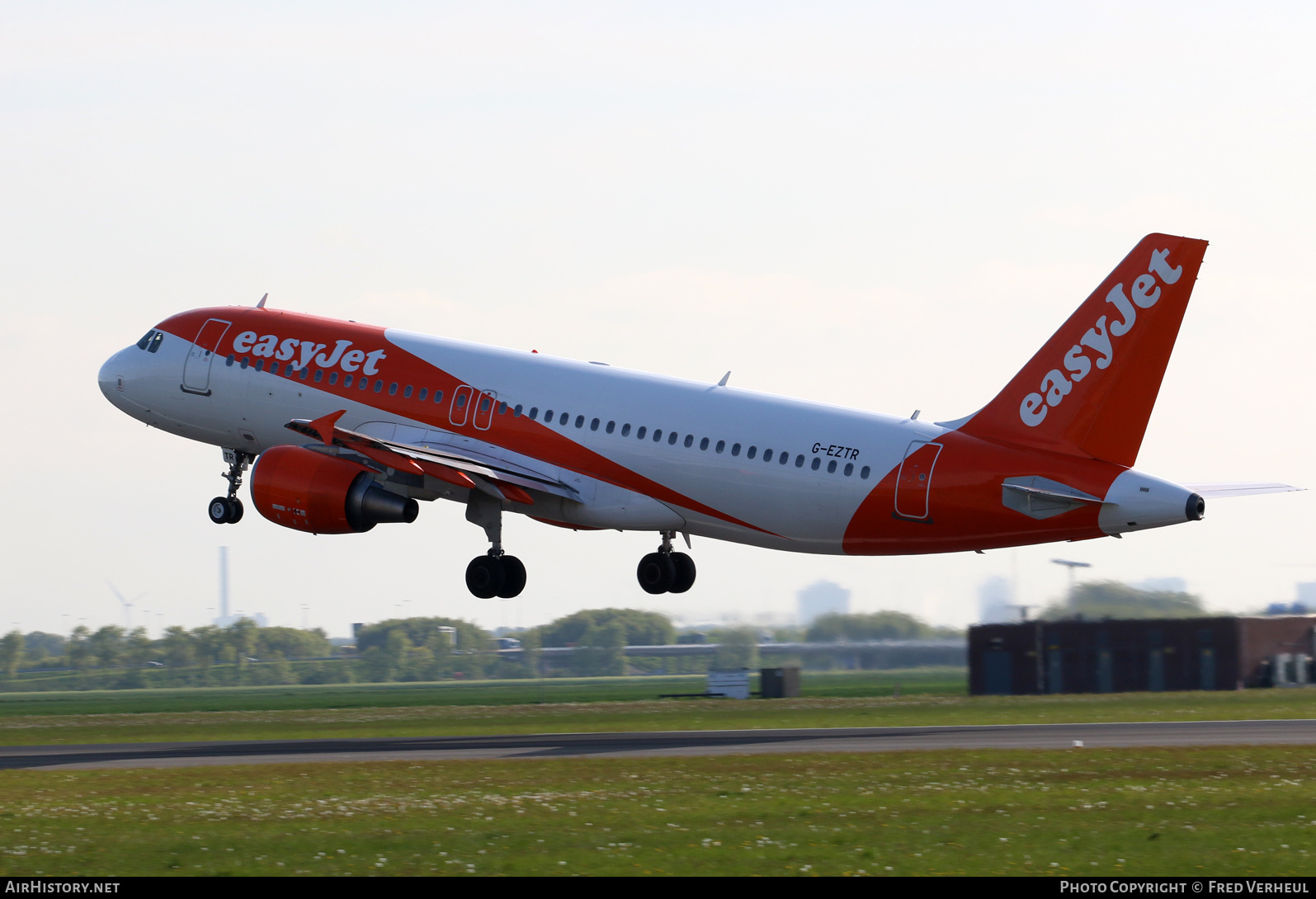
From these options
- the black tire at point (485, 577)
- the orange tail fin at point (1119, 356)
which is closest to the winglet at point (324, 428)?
the black tire at point (485, 577)

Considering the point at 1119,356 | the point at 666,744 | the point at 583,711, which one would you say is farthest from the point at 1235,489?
the point at 583,711

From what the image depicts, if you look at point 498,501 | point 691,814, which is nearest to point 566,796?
point 691,814

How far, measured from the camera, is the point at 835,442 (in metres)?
41.0

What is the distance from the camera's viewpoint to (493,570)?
48688mm

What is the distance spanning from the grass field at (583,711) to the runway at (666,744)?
2.55 m

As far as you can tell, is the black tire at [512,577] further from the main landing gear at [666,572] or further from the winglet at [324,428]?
the winglet at [324,428]

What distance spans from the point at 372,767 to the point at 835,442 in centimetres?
1348

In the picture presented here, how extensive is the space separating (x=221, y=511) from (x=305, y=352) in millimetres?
7053

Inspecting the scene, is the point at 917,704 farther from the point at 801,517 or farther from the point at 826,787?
the point at 826,787

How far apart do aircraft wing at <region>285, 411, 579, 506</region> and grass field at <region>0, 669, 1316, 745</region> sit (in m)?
6.72

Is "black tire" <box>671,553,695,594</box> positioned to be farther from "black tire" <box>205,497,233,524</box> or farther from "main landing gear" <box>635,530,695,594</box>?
"black tire" <box>205,497,233,524</box>

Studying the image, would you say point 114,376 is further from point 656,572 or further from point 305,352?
point 656,572

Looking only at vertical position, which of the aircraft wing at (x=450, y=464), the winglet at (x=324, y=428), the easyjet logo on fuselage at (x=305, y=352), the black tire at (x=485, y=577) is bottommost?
the black tire at (x=485, y=577)

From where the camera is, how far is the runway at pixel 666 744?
37.5 m
